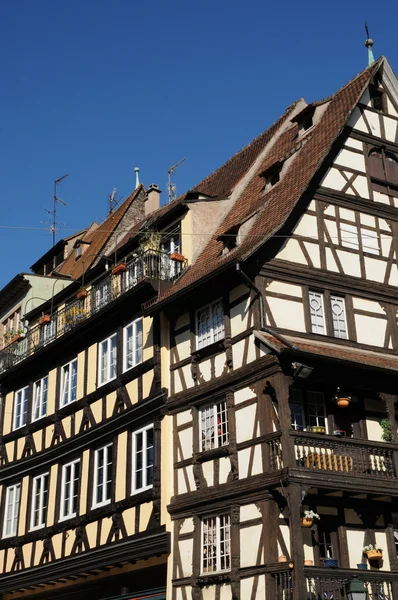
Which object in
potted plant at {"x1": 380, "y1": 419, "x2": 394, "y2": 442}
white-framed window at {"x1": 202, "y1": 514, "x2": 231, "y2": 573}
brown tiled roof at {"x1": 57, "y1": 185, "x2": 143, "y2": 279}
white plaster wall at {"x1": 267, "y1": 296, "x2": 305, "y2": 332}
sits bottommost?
white-framed window at {"x1": 202, "y1": 514, "x2": 231, "y2": 573}

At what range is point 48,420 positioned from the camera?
2689 centimetres

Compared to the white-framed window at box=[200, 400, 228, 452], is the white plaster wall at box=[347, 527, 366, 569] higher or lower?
lower

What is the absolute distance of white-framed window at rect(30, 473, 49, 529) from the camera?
25.9 meters

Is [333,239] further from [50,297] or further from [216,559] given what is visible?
[50,297]

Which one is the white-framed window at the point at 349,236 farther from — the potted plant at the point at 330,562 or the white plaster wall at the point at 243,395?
the potted plant at the point at 330,562

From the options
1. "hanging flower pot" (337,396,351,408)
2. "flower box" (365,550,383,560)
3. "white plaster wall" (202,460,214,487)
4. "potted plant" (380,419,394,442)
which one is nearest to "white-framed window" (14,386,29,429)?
"white plaster wall" (202,460,214,487)

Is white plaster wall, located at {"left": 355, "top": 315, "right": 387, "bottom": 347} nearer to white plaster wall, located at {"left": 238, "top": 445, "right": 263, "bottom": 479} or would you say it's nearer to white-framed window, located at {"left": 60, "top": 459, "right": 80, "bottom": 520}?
white plaster wall, located at {"left": 238, "top": 445, "right": 263, "bottom": 479}

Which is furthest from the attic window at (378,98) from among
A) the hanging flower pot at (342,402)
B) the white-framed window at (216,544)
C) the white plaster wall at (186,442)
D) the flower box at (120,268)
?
the white-framed window at (216,544)

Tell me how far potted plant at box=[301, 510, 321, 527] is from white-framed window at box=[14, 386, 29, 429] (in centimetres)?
1319

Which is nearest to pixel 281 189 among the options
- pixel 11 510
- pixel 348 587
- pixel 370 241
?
pixel 370 241

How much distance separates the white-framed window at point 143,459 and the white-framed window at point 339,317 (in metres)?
5.26

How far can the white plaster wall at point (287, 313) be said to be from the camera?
19.7 metres

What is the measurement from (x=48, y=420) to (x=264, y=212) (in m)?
10.1

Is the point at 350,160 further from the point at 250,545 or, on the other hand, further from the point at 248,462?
the point at 250,545
